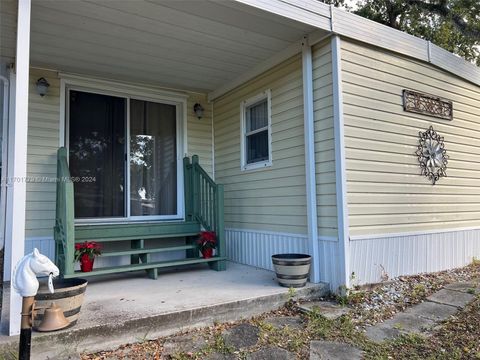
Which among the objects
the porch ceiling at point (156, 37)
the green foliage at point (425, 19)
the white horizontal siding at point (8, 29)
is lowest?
the white horizontal siding at point (8, 29)

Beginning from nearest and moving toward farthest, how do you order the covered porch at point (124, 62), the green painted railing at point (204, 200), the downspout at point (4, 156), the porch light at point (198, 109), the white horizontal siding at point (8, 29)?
the white horizontal siding at point (8, 29) < the covered porch at point (124, 62) < the downspout at point (4, 156) < the green painted railing at point (204, 200) < the porch light at point (198, 109)

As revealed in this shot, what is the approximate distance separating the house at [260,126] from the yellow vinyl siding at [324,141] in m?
0.02

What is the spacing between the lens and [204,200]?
4980 mm

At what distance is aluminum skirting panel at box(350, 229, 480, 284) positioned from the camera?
12.2 ft

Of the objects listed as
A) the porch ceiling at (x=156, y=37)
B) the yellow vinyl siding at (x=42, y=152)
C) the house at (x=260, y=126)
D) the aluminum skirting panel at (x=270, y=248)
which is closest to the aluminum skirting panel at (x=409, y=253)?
the house at (x=260, y=126)

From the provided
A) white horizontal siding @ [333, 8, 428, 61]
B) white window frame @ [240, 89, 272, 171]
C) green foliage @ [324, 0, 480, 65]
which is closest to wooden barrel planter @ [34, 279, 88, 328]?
white window frame @ [240, 89, 272, 171]

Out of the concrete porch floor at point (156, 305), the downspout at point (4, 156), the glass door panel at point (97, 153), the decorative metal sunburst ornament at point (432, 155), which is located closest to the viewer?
the concrete porch floor at point (156, 305)

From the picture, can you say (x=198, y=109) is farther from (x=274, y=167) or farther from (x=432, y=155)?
(x=432, y=155)

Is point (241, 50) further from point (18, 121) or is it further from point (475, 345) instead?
point (475, 345)

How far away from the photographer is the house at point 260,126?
3600 millimetres

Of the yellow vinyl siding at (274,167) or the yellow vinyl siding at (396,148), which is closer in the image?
the yellow vinyl siding at (396,148)

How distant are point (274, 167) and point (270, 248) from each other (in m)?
1.00

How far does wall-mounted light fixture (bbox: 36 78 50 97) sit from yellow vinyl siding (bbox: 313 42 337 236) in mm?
3178

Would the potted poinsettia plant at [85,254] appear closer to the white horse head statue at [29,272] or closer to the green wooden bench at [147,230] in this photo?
the green wooden bench at [147,230]
